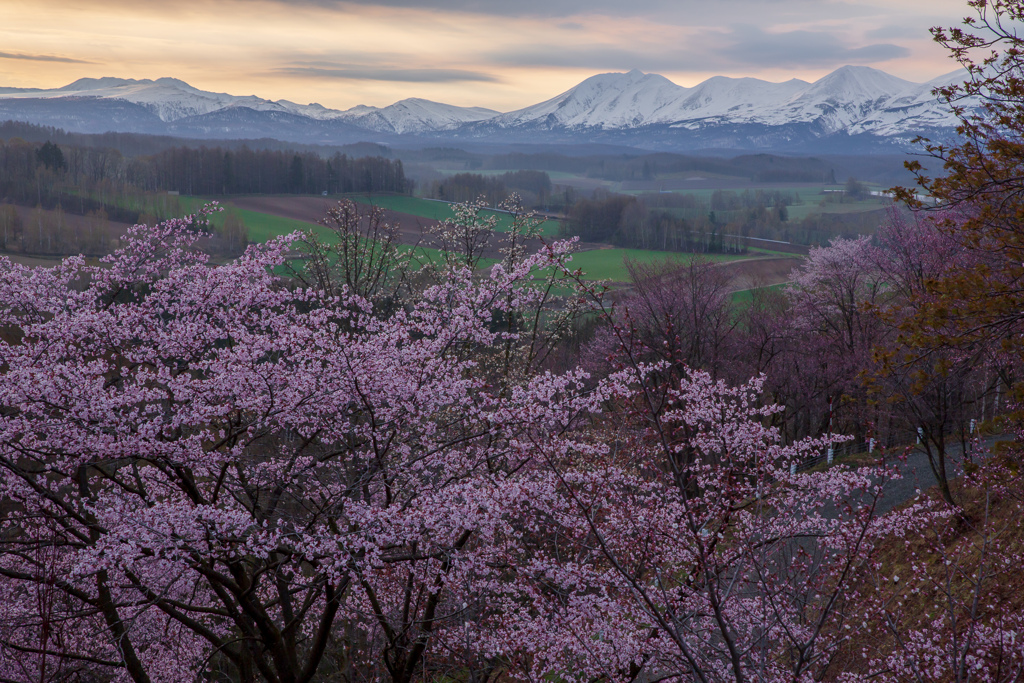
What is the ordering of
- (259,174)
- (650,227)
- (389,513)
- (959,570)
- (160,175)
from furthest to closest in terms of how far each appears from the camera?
(259,174)
(160,175)
(650,227)
(959,570)
(389,513)

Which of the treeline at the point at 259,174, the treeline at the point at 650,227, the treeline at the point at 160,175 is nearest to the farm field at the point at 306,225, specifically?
the treeline at the point at 650,227

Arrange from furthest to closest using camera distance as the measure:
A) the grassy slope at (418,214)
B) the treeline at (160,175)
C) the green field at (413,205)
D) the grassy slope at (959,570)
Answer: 1. the treeline at (160,175)
2. the green field at (413,205)
3. the grassy slope at (418,214)
4. the grassy slope at (959,570)

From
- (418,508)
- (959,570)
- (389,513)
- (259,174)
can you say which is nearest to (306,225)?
(259,174)

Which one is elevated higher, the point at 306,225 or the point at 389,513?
the point at 306,225

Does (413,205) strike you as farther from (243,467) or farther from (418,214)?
(243,467)

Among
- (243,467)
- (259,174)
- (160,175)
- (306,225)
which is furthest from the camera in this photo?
(259,174)

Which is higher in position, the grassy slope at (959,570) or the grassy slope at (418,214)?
the grassy slope at (418,214)

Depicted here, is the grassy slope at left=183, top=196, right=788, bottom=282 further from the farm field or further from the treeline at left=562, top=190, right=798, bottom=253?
the treeline at left=562, top=190, right=798, bottom=253

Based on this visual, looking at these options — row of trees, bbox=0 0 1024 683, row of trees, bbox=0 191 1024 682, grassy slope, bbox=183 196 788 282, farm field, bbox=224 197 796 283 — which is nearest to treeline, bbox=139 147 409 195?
farm field, bbox=224 197 796 283

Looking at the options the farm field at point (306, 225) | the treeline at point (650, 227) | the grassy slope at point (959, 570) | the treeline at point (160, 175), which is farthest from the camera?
the treeline at point (160, 175)

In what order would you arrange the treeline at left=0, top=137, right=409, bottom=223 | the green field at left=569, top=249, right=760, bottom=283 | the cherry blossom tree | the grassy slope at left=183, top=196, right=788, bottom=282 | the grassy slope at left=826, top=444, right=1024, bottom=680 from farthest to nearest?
1. the treeline at left=0, top=137, right=409, bottom=223
2. the grassy slope at left=183, top=196, right=788, bottom=282
3. the green field at left=569, top=249, right=760, bottom=283
4. the grassy slope at left=826, top=444, right=1024, bottom=680
5. the cherry blossom tree

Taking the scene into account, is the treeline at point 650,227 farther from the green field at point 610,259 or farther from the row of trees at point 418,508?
the row of trees at point 418,508

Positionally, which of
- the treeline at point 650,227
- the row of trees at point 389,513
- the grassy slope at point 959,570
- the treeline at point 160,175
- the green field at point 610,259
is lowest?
the grassy slope at point 959,570

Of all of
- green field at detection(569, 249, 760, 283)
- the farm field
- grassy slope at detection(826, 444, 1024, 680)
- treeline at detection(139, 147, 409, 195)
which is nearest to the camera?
grassy slope at detection(826, 444, 1024, 680)
